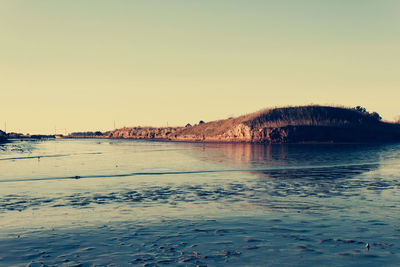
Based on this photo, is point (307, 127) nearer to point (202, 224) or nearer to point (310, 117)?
point (310, 117)

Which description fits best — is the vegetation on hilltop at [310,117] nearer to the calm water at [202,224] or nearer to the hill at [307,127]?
the hill at [307,127]

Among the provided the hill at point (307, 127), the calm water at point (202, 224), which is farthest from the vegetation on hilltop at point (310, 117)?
the calm water at point (202, 224)

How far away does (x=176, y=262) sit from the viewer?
8.56m

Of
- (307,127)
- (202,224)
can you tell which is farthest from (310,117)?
(202,224)

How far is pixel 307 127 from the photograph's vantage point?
374 ft

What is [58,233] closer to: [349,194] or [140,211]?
[140,211]

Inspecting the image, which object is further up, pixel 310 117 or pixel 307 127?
pixel 310 117

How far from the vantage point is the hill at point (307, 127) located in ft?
362

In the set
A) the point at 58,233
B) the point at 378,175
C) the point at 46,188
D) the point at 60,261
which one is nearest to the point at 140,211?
the point at 58,233

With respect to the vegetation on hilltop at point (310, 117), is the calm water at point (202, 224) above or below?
below

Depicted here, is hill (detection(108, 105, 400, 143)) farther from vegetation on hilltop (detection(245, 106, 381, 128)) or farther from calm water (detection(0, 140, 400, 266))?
calm water (detection(0, 140, 400, 266))

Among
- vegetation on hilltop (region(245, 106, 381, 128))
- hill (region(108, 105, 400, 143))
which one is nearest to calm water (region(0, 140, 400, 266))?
hill (region(108, 105, 400, 143))

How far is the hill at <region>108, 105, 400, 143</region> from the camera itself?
11025 centimetres

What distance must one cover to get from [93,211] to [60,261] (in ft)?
18.8
